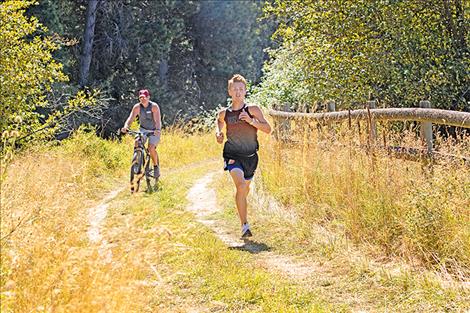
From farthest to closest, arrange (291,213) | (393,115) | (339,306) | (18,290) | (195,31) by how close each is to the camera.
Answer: (195,31)
(291,213)
(393,115)
(339,306)
(18,290)

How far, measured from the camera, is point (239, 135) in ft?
25.3

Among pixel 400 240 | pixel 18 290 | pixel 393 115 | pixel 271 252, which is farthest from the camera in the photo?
pixel 393 115

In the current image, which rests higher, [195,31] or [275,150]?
[195,31]

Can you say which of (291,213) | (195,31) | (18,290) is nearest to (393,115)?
(291,213)

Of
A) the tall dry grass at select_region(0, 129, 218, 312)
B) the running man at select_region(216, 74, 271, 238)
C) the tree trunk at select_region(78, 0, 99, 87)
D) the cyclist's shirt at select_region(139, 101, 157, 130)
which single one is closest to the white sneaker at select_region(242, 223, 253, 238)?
the running man at select_region(216, 74, 271, 238)

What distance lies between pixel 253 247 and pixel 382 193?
1696 mm

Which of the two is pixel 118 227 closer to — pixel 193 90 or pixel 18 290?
pixel 18 290

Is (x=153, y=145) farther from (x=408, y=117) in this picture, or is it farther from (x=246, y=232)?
(x=408, y=117)

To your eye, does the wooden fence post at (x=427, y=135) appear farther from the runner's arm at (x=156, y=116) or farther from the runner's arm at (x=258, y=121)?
the runner's arm at (x=156, y=116)

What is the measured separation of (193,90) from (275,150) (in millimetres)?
25687

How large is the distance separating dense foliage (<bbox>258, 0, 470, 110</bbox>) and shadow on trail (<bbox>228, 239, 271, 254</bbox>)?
15.9ft

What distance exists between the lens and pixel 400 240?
6.08m

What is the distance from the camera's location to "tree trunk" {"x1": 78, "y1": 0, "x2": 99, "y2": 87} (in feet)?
77.5

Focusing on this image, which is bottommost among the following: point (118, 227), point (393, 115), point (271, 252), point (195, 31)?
point (271, 252)
